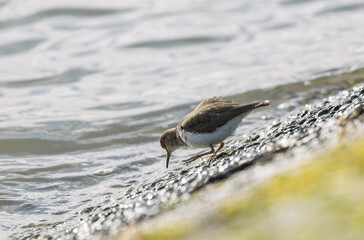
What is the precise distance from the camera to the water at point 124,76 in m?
7.71

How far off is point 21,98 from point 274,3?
8988 mm

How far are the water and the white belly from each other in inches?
38.1

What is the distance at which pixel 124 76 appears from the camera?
41.5 feet

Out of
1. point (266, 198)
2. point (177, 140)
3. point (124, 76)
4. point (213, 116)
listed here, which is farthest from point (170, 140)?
point (124, 76)

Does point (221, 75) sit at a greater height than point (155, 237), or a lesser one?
lesser

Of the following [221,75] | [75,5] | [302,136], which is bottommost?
[221,75]

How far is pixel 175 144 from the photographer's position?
24.1 ft

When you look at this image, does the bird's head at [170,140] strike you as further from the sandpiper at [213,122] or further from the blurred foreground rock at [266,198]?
the blurred foreground rock at [266,198]

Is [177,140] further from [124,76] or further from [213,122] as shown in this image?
[124,76]

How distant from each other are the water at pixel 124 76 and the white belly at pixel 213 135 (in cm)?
97

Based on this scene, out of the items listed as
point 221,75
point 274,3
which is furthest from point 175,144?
point 274,3

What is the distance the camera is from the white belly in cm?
637

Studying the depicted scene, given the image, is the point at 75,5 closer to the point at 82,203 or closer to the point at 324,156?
the point at 82,203

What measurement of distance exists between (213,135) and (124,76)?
6552 millimetres
